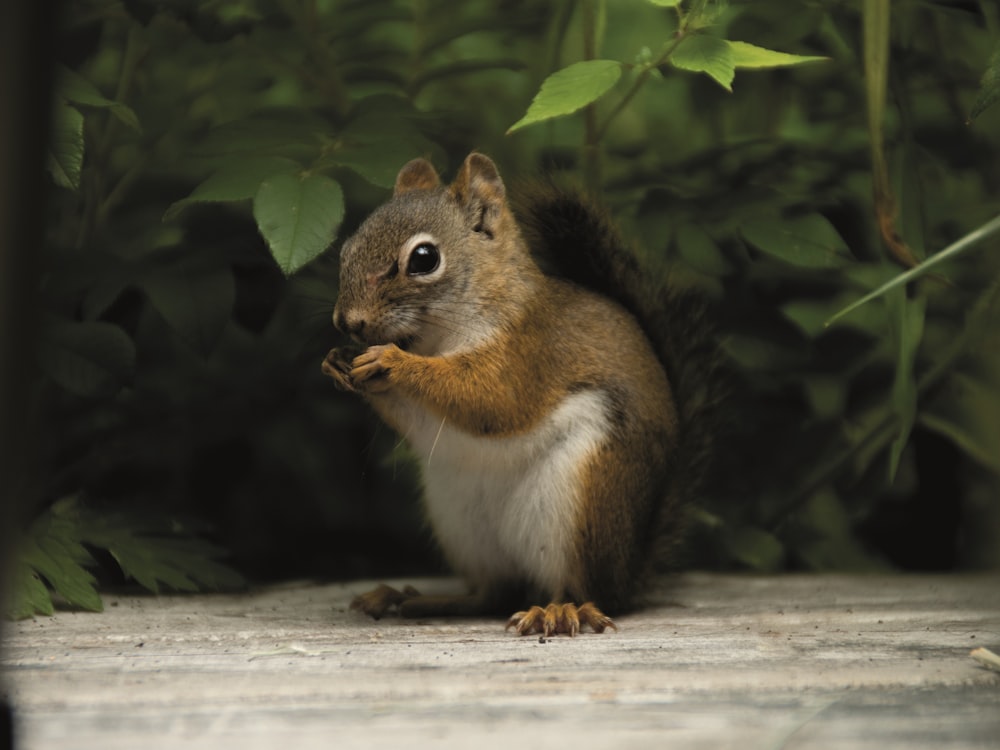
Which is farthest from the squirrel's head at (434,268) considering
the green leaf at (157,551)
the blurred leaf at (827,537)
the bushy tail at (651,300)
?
the blurred leaf at (827,537)

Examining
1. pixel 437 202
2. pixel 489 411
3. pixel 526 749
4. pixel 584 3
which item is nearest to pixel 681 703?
pixel 526 749

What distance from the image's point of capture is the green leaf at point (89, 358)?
170 cm

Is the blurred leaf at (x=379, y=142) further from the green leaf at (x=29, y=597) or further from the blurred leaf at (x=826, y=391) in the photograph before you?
the blurred leaf at (x=826, y=391)

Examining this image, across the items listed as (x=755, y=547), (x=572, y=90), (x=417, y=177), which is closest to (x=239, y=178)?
(x=417, y=177)

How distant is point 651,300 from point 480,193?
1.13 ft

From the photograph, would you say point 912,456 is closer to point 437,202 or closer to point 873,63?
point 873,63

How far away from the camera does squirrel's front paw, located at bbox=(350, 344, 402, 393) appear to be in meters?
1.46

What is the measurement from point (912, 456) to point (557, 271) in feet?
3.21

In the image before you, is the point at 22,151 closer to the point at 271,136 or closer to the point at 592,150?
the point at 271,136

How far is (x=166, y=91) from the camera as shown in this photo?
213 centimetres

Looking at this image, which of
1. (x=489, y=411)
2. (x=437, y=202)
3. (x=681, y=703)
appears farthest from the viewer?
(x=437, y=202)

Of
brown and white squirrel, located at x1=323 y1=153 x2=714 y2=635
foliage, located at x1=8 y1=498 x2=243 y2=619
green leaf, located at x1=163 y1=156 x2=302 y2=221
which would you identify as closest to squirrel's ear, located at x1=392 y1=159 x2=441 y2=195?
brown and white squirrel, located at x1=323 y1=153 x2=714 y2=635

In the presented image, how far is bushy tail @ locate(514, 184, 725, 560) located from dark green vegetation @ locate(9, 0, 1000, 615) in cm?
9

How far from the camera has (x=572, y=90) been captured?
1.42 metres
